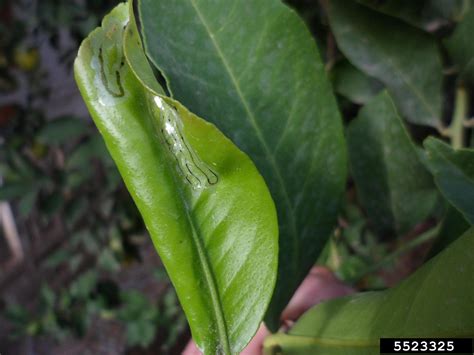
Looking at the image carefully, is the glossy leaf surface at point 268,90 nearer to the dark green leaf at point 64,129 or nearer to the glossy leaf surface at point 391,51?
the glossy leaf surface at point 391,51

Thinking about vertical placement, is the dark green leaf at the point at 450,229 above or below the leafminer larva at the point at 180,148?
below

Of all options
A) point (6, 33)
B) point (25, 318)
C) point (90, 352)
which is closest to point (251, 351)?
point (25, 318)

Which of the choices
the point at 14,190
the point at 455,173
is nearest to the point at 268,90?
the point at 455,173

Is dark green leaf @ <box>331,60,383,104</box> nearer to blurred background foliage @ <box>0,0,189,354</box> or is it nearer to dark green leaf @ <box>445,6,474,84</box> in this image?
dark green leaf @ <box>445,6,474,84</box>

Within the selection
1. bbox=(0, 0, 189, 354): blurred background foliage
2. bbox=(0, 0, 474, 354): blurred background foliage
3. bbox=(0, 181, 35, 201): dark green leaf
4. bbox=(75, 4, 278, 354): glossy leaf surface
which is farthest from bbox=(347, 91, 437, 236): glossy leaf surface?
bbox=(0, 181, 35, 201): dark green leaf

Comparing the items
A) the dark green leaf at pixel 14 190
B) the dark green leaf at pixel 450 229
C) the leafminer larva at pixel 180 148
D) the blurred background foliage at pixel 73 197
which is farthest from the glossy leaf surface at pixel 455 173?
the dark green leaf at pixel 14 190
